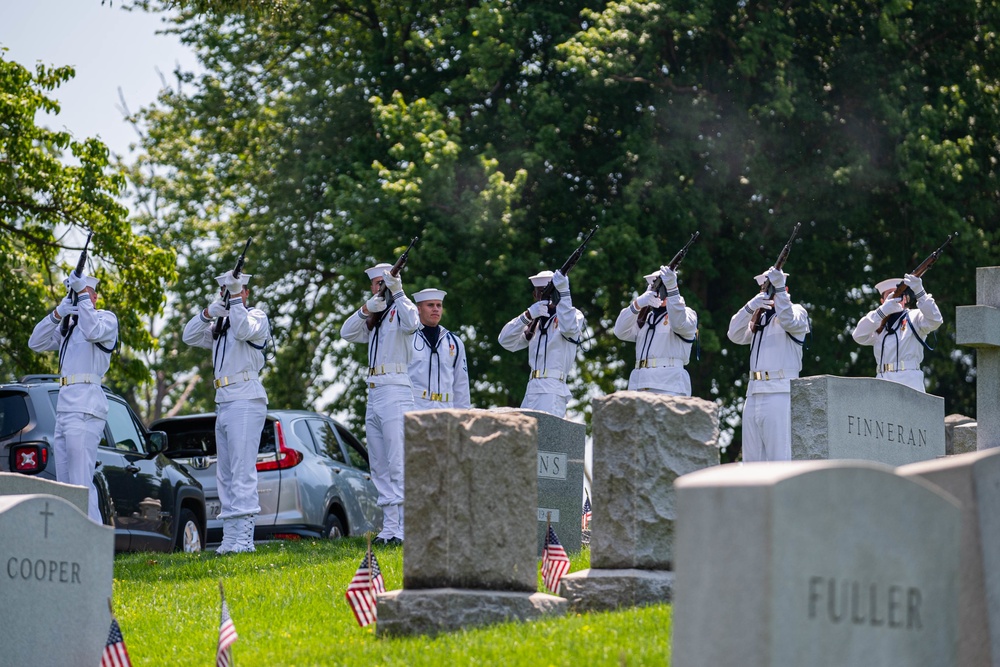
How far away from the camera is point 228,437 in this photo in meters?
12.9

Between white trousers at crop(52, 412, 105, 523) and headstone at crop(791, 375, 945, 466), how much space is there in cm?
573

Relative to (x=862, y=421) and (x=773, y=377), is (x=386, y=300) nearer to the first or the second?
(x=773, y=377)

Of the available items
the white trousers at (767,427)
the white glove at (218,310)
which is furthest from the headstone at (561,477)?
the white glove at (218,310)

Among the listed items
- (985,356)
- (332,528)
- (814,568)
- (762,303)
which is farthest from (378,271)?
(814,568)

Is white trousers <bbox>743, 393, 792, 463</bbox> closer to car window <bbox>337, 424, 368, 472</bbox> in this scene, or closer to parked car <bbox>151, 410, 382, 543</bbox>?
parked car <bbox>151, 410, 382, 543</bbox>

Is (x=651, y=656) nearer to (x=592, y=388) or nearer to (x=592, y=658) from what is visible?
(x=592, y=658)

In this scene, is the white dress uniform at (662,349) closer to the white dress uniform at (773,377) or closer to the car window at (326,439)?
the white dress uniform at (773,377)

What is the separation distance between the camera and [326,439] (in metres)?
15.4

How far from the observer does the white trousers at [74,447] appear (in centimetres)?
1226

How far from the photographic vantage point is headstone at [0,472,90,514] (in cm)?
824

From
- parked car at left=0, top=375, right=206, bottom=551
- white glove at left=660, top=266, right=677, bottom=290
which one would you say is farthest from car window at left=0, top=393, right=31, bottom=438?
white glove at left=660, top=266, right=677, bottom=290

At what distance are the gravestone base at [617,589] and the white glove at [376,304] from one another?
5.56 m

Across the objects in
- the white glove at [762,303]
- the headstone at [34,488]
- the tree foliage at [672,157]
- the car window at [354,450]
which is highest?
the tree foliage at [672,157]

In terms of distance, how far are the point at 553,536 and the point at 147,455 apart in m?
5.62
